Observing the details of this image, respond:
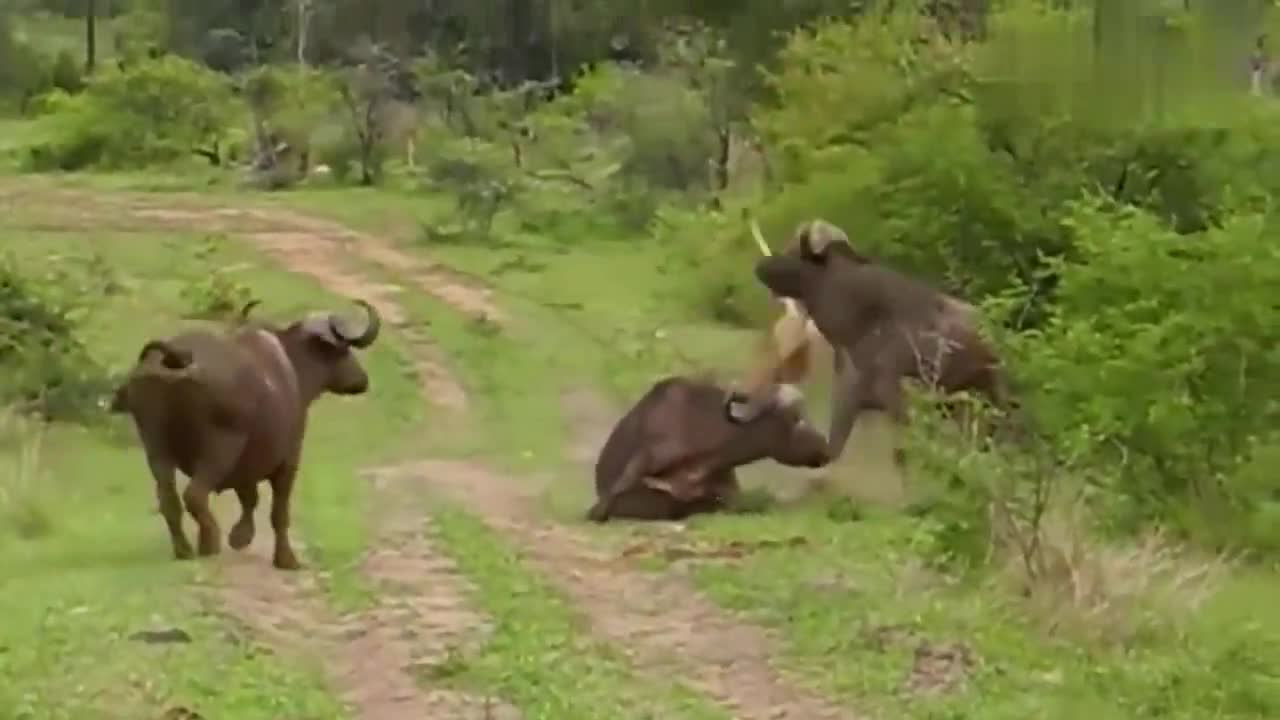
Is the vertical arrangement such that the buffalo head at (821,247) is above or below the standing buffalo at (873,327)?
above

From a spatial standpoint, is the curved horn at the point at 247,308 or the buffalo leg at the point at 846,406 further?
the curved horn at the point at 247,308

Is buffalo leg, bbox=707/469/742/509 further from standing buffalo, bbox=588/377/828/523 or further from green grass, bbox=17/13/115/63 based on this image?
green grass, bbox=17/13/115/63

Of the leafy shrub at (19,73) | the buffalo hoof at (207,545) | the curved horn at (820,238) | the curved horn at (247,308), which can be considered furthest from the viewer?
the leafy shrub at (19,73)

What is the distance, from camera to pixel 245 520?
506 inches

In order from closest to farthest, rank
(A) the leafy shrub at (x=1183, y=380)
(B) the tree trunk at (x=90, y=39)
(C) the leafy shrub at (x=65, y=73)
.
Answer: (A) the leafy shrub at (x=1183, y=380)
(C) the leafy shrub at (x=65, y=73)
(B) the tree trunk at (x=90, y=39)

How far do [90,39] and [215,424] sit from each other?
4777 cm

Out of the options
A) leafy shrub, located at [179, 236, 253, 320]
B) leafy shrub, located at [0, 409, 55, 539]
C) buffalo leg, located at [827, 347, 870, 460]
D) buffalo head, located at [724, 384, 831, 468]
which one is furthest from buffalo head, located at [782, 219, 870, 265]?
A: leafy shrub, located at [179, 236, 253, 320]

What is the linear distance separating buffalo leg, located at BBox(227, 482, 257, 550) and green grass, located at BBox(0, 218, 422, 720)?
1.08ft

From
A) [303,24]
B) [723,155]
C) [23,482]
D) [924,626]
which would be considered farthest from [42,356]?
[303,24]

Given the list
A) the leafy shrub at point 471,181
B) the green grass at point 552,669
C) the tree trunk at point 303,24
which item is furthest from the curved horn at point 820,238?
the tree trunk at point 303,24

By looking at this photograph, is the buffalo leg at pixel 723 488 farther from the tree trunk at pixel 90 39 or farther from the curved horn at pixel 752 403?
the tree trunk at pixel 90 39

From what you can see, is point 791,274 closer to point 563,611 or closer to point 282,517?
point 282,517

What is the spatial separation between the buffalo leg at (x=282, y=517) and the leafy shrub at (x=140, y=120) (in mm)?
33281

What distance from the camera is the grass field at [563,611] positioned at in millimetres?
9195
